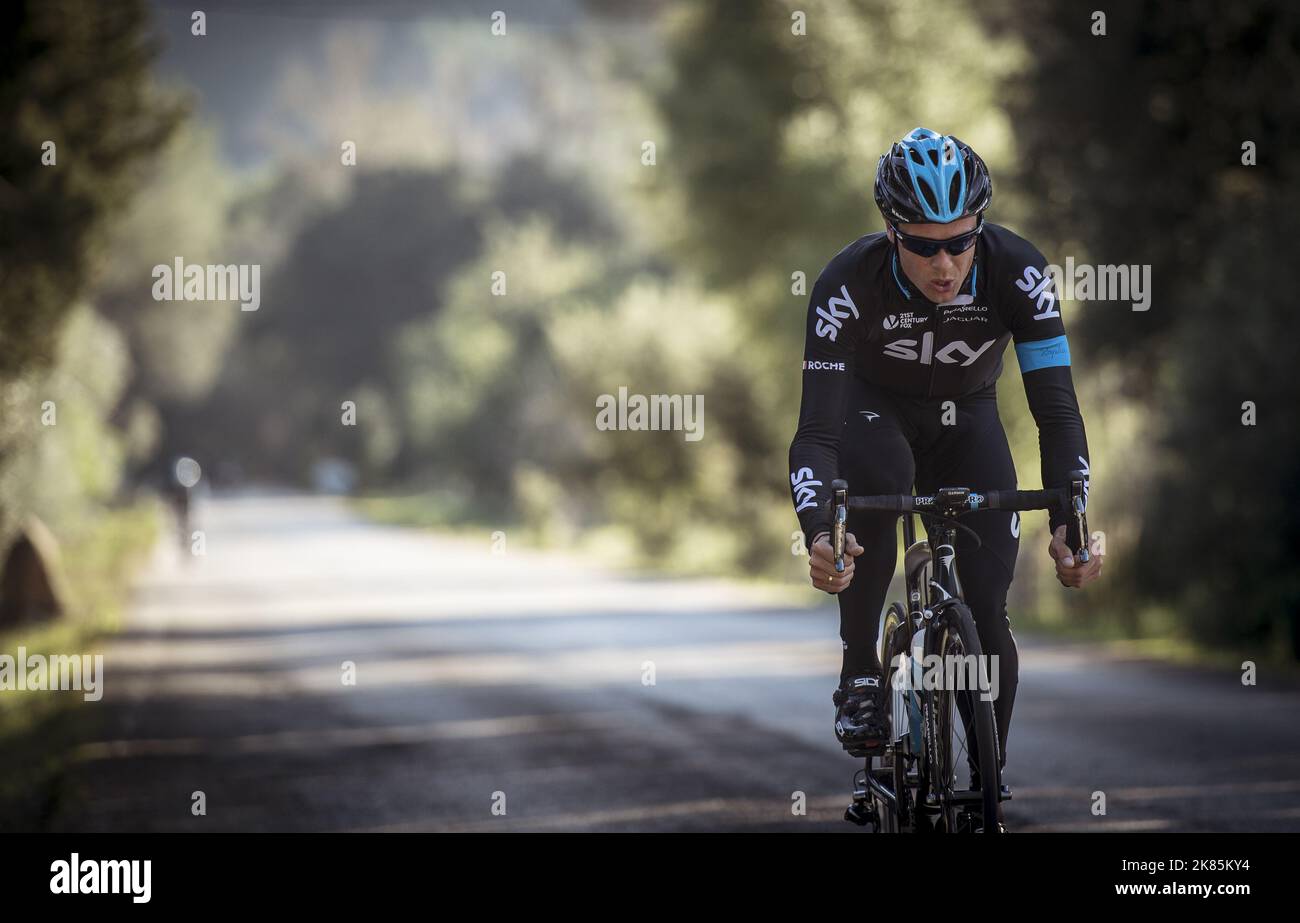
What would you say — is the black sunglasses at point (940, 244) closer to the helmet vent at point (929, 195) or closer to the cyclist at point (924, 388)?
the cyclist at point (924, 388)

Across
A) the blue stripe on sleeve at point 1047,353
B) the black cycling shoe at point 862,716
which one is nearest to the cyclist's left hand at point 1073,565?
the blue stripe on sleeve at point 1047,353

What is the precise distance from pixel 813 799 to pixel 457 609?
15.3 meters

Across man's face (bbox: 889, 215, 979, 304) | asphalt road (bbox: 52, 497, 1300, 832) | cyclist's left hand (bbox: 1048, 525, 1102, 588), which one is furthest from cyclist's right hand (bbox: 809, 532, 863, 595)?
asphalt road (bbox: 52, 497, 1300, 832)

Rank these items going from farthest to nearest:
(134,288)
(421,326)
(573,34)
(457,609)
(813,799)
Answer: (573,34) → (421,326) → (134,288) → (457,609) → (813,799)

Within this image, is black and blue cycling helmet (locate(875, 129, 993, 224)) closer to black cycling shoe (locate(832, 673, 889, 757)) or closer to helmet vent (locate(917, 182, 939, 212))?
helmet vent (locate(917, 182, 939, 212))

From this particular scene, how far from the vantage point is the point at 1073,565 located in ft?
16.2

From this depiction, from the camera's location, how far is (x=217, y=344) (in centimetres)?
6781

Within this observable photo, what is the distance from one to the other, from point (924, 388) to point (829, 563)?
850mm

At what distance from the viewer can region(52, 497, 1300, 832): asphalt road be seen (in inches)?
342

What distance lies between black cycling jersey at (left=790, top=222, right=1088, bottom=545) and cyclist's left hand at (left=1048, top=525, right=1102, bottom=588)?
13cm

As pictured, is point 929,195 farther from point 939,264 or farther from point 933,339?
point 933,339

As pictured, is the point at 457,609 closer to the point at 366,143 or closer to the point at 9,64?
the point at 9,64

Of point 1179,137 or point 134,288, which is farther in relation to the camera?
point 134,288

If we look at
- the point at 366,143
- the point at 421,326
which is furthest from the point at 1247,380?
the point at 366,143
